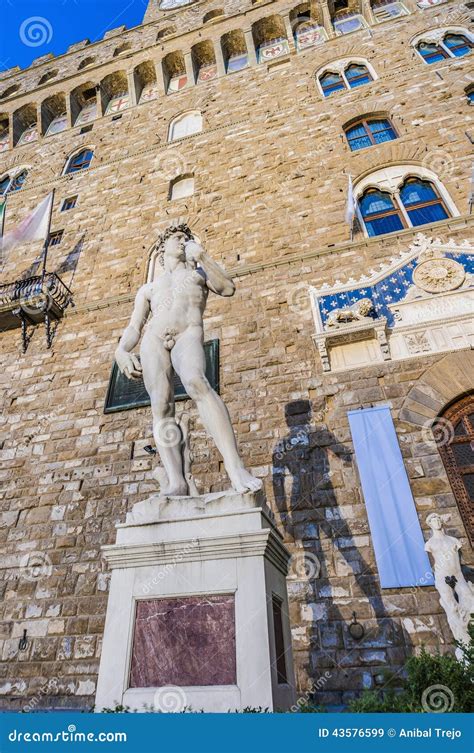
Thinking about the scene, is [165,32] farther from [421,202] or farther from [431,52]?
[421,202]

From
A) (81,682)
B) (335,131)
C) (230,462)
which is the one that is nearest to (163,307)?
(230,462)

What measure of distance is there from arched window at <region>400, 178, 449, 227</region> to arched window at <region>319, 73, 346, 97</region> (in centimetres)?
427

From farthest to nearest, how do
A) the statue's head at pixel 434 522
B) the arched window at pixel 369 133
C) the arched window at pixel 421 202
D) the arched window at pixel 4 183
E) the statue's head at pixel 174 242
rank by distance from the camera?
the arched window at pixel 4 183, the arched window at pixel 369 133, the arched window at pixel 421 202, the statue's head at pixel 434 522, the statue's head at pixel 174 242

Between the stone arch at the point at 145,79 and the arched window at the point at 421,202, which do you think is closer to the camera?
the arched window at the point at 421,202

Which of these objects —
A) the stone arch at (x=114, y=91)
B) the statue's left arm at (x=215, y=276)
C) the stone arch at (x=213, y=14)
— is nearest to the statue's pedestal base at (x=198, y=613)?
the statue's left arm at (x=215, y=276)

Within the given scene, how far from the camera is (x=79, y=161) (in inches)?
526

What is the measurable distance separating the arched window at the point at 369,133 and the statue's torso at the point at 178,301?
7544 mm

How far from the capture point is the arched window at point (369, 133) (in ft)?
31.2

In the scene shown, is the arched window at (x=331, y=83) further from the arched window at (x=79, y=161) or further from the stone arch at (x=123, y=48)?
the stone arch at (x=123, y=48)

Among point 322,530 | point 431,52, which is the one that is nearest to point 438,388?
point 322,530

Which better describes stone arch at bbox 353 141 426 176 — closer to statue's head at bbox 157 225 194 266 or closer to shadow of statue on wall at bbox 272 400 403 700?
shadow of statue on wall at bbox 272 400 403 700

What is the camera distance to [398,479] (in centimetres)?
520

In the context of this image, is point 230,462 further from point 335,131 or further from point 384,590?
point 335,131

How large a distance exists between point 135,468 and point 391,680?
404 cm
